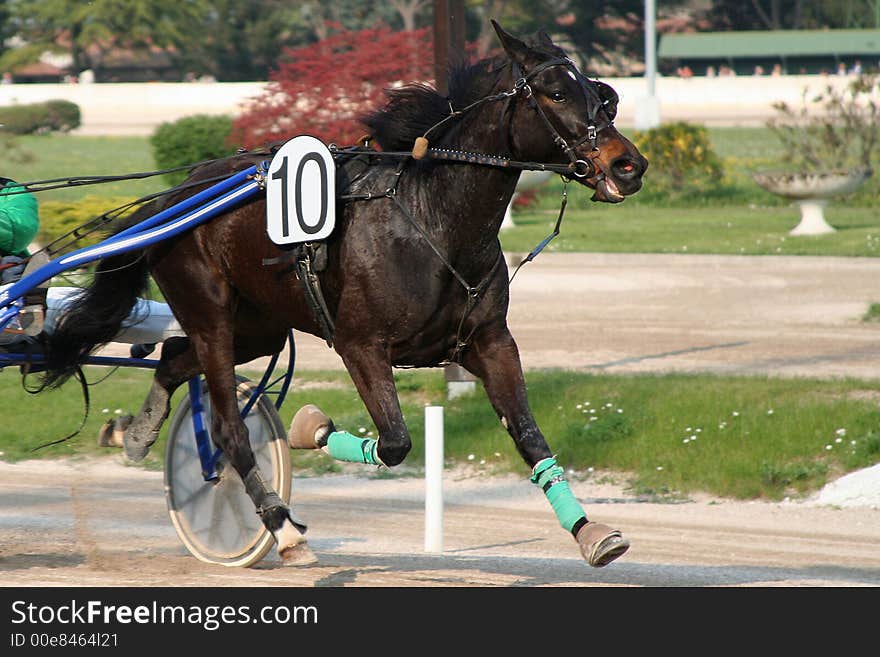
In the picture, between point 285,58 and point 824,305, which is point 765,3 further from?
point 824,305

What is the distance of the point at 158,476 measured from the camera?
8555mm

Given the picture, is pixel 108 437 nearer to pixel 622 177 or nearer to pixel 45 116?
pixel 622 177

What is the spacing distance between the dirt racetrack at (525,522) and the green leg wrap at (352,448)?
0.45 metres

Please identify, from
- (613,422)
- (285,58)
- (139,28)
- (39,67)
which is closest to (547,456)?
(613,422)

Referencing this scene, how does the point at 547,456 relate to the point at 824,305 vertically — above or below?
above

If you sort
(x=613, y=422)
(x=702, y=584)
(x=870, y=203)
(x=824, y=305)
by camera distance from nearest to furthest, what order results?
(x=702, y=584) → (x=613, y=422) → (x=824, y=305) → (x=870, y=203)

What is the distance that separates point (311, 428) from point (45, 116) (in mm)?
33284

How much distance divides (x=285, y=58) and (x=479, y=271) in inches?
1719

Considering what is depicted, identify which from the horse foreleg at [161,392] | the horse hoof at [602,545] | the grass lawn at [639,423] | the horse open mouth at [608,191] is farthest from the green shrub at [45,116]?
the horse hoof at [602,545]

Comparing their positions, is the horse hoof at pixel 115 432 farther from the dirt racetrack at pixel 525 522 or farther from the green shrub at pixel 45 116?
the green shrub at pixel 45 116

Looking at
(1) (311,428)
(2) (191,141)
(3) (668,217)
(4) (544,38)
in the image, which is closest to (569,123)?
(4) (544,38)

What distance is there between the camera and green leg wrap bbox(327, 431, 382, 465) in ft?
17.2

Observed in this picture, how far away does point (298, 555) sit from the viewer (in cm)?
521

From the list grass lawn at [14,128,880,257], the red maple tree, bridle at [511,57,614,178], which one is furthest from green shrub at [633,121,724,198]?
bridle at [511,57,614,178]
